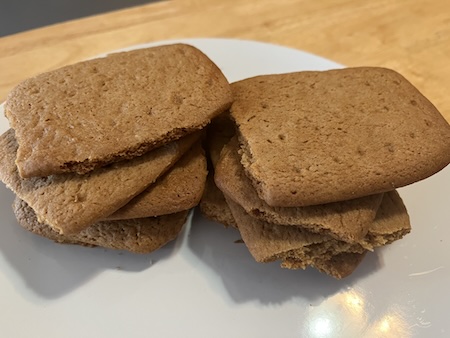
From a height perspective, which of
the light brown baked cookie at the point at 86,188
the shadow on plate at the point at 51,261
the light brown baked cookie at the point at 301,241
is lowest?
the shadow on plate at the point at 51,261

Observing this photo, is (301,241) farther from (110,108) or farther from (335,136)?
(110,108)

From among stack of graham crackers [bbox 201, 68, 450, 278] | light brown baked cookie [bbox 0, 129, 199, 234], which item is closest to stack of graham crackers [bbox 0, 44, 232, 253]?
light brown baked cookie [bbox 0, 129, 199, 234]

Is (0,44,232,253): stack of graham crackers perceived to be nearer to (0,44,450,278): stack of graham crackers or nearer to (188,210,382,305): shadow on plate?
(0,44,450,278): stack of graham crackers

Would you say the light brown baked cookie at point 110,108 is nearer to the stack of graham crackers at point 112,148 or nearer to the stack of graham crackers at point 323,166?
the stack of graham crackers at point 112,148

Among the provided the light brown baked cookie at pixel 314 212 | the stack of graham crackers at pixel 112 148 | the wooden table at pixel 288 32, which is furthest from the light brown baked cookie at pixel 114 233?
the wooden table at pixel 288 32

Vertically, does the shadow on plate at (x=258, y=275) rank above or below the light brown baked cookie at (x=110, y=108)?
below

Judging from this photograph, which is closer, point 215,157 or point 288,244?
point 288,244

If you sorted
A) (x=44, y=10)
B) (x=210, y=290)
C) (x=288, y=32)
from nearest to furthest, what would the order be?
(x=210, y=290) → (x=288, y=32) → (x=44, y=10)

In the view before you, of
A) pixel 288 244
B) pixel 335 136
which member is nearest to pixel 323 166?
pixel 335 136
